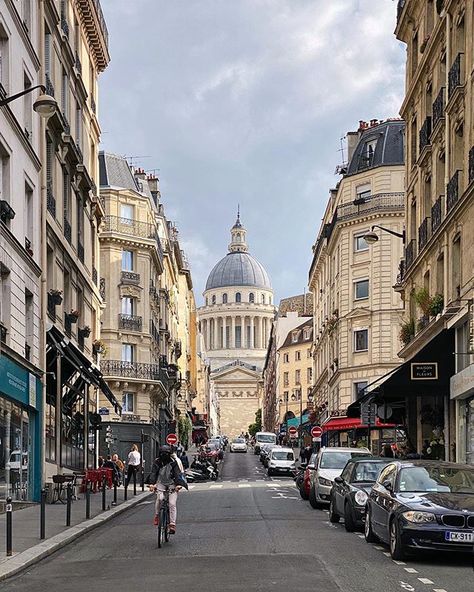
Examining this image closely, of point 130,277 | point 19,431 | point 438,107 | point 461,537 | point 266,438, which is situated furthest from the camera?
point 266,438

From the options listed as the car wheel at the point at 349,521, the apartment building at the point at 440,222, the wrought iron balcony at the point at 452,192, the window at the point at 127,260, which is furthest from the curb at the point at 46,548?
the window at the point at 127,260

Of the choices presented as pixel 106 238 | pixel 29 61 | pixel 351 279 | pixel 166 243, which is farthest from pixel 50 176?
pixel 166 243

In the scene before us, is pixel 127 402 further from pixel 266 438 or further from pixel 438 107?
pixel 266 438

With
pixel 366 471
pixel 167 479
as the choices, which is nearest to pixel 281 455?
pixel 366 471

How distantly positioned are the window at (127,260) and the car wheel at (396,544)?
47378 mm

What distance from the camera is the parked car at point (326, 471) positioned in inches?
1105

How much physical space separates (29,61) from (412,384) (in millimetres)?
13347

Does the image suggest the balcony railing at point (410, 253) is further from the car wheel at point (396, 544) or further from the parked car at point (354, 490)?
the car wheel at point (396, 544)

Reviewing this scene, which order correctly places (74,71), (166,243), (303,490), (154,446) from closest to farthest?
(303,490) → (74,71) → (154,446) → (166,243)

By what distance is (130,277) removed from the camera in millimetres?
61875

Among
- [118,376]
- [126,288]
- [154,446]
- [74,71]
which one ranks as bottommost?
[154,446]

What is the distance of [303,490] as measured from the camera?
3369 cm

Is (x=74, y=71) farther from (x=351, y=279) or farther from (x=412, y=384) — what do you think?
(x=351, y=279)

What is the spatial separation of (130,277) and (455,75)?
111ft
